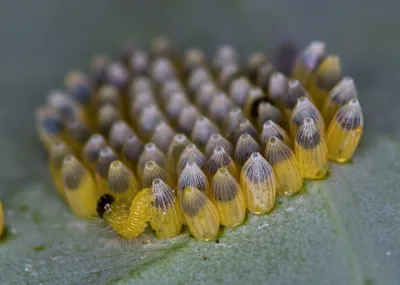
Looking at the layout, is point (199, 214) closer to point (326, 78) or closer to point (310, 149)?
point (310, 149)

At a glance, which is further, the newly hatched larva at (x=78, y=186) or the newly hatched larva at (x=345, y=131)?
the newly hatched larva at (x=78, y=186)

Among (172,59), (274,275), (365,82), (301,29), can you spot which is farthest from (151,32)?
(274,275)

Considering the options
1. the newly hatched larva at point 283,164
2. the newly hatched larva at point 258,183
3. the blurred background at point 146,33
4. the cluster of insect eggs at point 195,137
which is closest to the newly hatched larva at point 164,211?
the cluster of insect eggs at point 195,137

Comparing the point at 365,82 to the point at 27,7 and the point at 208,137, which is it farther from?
the point at 27,7

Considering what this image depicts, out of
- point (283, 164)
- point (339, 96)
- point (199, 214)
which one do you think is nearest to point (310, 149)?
point (283, 164)

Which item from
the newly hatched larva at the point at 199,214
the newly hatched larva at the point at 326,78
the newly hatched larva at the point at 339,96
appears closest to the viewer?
the newly hatched larva at the point at 199,214

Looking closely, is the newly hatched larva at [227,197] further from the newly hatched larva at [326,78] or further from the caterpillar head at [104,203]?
the newly hatched larva at [326,78]

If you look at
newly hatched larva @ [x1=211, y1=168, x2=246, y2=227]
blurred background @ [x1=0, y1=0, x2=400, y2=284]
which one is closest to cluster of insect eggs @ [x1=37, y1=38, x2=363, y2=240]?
newly hatched larva @ [x1=211, y1=168, x2=246, y2=227]
